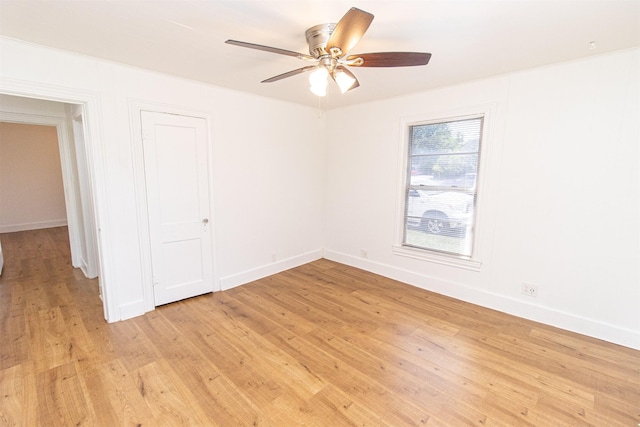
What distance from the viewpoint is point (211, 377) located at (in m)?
2.06

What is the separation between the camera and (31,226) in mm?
6812

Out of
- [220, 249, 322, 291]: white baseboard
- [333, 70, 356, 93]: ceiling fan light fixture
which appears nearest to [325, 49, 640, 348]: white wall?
[333, 70, 356, 93]: ceiling fan light fixture

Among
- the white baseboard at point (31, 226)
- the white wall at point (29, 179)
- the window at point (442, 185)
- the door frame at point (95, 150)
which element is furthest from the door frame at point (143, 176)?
the white baseboard at point (31, 226)

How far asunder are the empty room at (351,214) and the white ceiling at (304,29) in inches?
0.8

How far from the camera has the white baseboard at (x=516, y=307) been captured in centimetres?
247

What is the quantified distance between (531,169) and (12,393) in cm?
448

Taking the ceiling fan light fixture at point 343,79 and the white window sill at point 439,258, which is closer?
the ceiling fan light fixture at point 343,79

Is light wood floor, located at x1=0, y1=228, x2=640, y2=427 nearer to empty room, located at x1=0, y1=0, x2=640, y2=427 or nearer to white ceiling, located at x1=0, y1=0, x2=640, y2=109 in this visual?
empty room, located at x1=0, y1=0, x2=640, y2=427

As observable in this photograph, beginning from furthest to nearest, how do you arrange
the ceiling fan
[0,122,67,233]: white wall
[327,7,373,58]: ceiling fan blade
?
[0,122,67,233]: white wall
the ceiling fan
[327,7,373,58]: ceiling fan blade

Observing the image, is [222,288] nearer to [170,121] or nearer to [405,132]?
[170,121]

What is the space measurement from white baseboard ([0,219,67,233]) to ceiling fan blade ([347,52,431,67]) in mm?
8698

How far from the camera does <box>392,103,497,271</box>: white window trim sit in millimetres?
3016

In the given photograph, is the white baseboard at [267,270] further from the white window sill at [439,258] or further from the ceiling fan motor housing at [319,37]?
the ceiling fan motor housing at [319,37]

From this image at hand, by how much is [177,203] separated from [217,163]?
64cm
